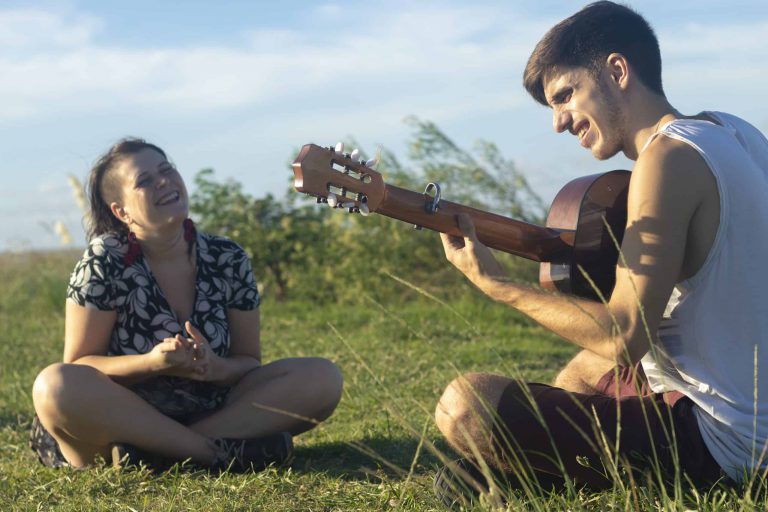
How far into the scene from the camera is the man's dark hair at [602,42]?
3244 millimetres

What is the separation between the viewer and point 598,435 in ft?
10.3

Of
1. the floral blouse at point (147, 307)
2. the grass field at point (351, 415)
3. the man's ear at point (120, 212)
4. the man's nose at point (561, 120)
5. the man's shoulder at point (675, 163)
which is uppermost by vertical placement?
the man's nose at point (561, 120)

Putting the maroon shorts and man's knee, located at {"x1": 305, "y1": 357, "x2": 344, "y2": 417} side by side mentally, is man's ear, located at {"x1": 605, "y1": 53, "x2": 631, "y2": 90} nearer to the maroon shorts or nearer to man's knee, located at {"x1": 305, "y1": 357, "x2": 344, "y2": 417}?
the maroon shorts

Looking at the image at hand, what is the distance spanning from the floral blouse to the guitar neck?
3.91 feet

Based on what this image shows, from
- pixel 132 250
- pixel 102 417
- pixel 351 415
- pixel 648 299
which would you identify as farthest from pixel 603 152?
pixel 351 415

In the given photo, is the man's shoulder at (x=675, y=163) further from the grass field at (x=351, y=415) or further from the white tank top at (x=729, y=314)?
the grass field at (x=351, y=415)

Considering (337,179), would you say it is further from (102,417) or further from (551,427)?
(102,417)

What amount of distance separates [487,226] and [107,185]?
1839mm

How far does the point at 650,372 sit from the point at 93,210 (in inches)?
104

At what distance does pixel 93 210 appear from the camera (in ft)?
15.1

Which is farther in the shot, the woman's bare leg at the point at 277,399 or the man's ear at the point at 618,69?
the woman's bare leg at the point at 277,399

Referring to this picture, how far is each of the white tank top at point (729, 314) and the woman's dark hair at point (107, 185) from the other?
2508mm

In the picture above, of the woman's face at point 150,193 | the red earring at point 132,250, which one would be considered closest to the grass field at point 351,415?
the red earring at point 132,250

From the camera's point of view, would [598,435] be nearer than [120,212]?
Yes
